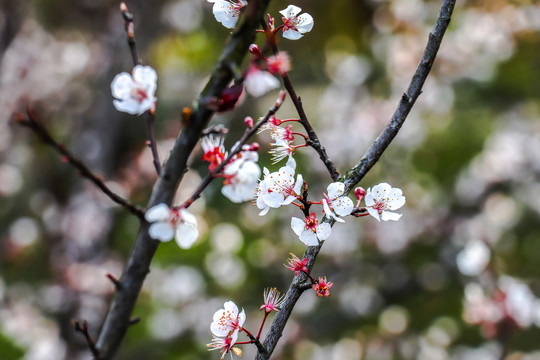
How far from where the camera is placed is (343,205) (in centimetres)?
81

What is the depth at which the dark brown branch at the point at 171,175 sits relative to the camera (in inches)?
24.3

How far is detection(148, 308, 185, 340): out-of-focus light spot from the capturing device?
4.20 m

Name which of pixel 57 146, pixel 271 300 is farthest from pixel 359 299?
pixel 57 146

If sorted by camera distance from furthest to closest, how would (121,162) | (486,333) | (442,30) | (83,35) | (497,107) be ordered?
(83,35) < (121,162) < (497,107) < (486,333) < (442,30)

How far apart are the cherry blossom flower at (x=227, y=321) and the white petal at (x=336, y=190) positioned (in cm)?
28

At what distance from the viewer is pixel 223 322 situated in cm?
87

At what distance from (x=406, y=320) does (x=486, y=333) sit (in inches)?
95.0

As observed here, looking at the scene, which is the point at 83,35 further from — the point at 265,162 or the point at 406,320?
the point at 406,320

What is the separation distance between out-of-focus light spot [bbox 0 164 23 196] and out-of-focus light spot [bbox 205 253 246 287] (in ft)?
11.3

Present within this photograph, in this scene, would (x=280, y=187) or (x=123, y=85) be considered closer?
(x=123, y=85)

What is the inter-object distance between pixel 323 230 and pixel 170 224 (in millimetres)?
300

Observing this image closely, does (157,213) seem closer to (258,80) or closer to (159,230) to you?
(159,230)

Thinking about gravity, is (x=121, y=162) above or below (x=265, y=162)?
above

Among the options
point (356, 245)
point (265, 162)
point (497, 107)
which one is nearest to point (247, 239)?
point (265, 162)
